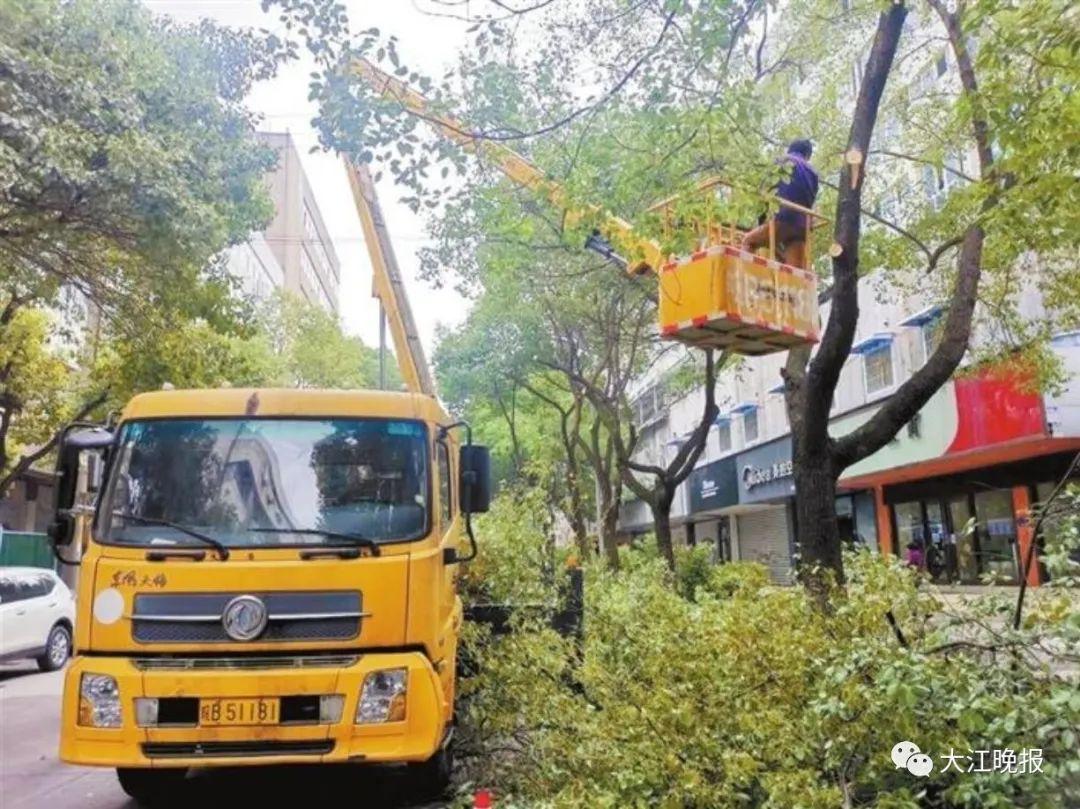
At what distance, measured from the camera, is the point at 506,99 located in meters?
6.56

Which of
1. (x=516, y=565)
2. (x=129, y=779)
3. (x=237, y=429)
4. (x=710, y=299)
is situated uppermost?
(x=710, y=299)

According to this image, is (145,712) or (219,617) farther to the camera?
(219,617)

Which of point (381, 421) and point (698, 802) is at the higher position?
point (381, 421)

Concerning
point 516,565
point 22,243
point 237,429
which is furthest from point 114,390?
point 237,429

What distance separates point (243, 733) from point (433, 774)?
156 centimetres

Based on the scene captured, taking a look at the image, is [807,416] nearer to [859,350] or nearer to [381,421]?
[381,421]

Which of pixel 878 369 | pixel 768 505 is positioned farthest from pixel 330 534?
pixel 768 505

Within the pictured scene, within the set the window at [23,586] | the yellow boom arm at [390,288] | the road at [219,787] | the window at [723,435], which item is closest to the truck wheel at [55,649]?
the window at [23,586]

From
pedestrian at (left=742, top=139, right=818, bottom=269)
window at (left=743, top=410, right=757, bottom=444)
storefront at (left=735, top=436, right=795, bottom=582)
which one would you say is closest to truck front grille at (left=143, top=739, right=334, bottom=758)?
pedestrian at (left=742, top=139, right=818, bottom=269)

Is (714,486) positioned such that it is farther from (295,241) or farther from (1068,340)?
(295,241)

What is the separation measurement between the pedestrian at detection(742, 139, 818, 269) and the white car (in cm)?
1082

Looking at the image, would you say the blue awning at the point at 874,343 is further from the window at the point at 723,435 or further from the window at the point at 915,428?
the window at the point at 723,435

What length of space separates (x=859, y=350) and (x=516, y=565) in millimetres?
16714

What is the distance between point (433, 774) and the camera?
5.84 meters
